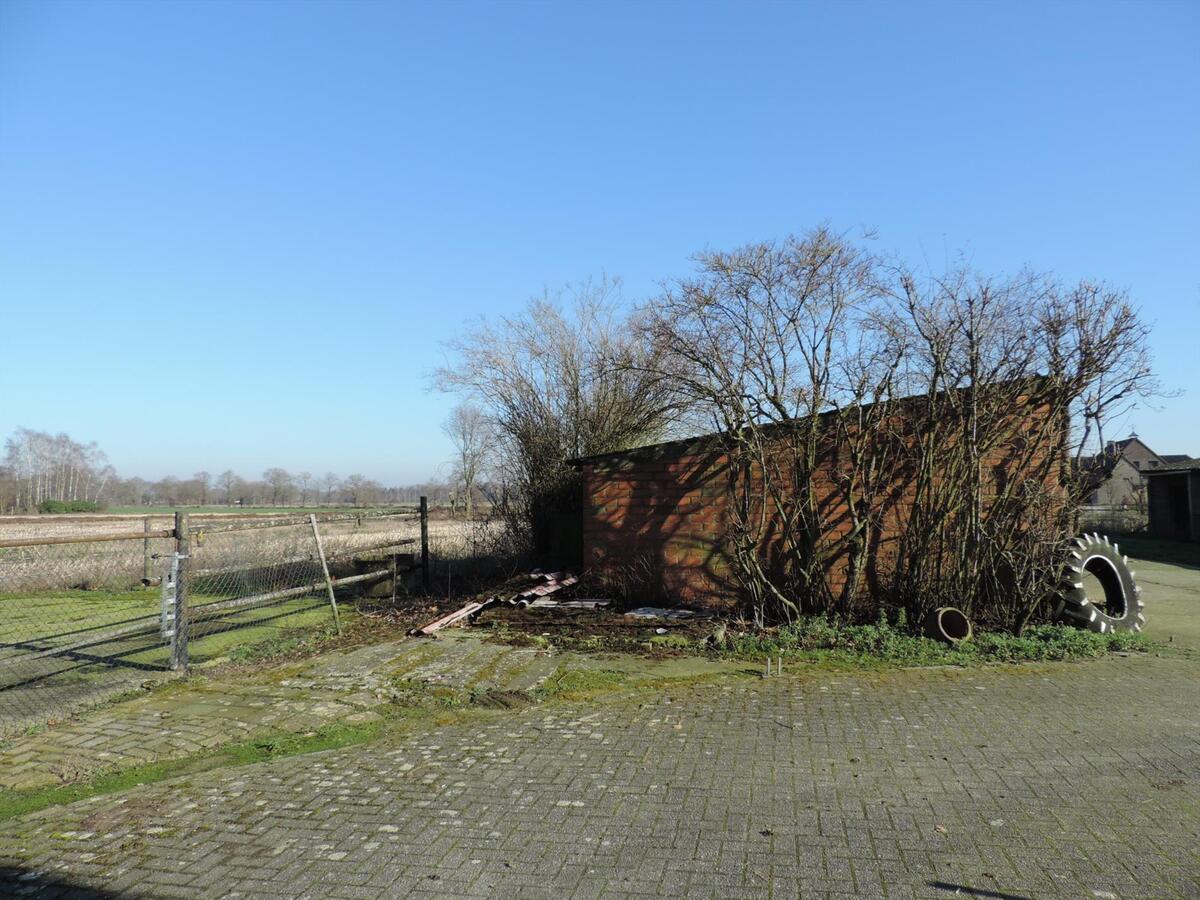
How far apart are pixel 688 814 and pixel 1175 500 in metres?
34.5

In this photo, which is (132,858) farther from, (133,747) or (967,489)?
(967,489)

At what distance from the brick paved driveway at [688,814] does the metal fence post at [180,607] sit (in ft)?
9.99

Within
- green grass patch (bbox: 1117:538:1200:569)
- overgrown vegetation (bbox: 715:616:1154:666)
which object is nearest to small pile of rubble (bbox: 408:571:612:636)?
overgrown vegetation (bbox: 715:616:1154:666)

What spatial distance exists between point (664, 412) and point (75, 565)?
41.5 feet

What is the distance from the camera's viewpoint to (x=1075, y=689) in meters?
6.80

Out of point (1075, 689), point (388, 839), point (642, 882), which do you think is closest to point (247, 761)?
point (388, 839)

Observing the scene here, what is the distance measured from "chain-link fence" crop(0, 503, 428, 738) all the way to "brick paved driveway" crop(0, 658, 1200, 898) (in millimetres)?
2809

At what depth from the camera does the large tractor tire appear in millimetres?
8992

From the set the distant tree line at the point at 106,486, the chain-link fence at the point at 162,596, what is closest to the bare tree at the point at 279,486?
the distant tree line at the point at 106,486

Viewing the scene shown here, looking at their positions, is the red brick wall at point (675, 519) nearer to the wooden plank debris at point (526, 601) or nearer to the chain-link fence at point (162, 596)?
the wooden plank debris at point (526, 601)

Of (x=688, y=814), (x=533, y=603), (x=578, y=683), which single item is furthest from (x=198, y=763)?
(x=533, y=603)

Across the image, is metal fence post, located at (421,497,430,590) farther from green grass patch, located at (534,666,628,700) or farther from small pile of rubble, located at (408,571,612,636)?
green grass patch, located at (534,666,628,700)

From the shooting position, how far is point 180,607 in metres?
7.45

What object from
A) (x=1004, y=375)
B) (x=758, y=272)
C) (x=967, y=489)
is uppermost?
(x=758, y=272)
